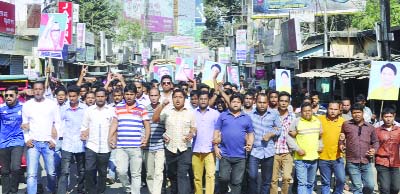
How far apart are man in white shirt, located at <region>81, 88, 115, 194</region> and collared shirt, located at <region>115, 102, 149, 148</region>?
0.52 ft

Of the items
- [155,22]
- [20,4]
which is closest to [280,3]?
[20,4]

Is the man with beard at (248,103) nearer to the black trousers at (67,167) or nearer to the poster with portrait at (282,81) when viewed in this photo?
the black trousers at (67,167)

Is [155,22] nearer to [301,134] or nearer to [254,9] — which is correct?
[254,9]

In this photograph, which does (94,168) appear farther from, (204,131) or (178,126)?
(204,131)

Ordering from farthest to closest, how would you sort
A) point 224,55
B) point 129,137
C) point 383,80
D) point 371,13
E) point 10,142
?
1. point 224,55
2. point 371,13
3. point 383,80
4. point 10,142
5. point 129,137

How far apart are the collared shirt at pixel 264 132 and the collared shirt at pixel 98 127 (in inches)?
77.3

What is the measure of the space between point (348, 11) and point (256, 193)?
1956 cm

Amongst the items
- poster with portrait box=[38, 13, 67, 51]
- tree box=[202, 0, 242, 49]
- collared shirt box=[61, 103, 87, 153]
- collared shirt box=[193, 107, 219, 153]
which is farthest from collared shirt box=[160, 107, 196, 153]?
tree box=[202, 0, 242, 49]

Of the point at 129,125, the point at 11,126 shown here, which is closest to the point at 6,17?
the point at 11,126

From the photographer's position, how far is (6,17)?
21812 mm

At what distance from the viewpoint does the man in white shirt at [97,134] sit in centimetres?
765

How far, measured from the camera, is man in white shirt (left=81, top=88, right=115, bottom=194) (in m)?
7.65

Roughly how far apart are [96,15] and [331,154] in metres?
41.9

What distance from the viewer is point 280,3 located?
91.6 ft
